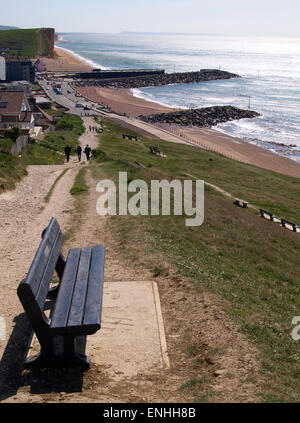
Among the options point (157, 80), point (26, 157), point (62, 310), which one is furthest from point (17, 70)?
point (62, 310)

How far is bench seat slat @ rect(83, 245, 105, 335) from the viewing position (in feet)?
17.0

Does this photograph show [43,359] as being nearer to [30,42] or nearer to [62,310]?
[62,310]

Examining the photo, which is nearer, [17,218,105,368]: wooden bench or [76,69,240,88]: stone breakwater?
[17,218,105,368]: wooden bench

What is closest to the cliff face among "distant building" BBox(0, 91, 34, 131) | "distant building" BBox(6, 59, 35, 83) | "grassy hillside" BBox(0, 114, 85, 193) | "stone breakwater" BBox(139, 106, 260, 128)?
"distant building" BBox(6, 59, 35, 83)

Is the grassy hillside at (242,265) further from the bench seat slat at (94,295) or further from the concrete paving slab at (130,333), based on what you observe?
the bench seat slat at (94,295)

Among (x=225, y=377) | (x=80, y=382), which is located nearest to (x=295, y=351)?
(x=225, y=377)

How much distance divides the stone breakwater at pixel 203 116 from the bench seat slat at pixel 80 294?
61032 mm

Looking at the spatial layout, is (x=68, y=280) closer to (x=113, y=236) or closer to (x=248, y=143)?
(x=113, y=236)

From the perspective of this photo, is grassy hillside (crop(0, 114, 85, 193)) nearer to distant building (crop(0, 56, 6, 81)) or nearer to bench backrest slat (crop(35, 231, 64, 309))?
bench backrest slat (crop(35, 231, 64, 309))

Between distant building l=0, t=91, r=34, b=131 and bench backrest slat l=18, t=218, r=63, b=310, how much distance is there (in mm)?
32378

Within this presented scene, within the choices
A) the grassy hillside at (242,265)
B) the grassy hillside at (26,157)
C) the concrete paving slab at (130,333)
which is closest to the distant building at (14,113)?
the grassy hillside at (26,157)

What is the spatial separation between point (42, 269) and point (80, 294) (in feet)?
2.05

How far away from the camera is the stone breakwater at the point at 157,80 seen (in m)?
112
